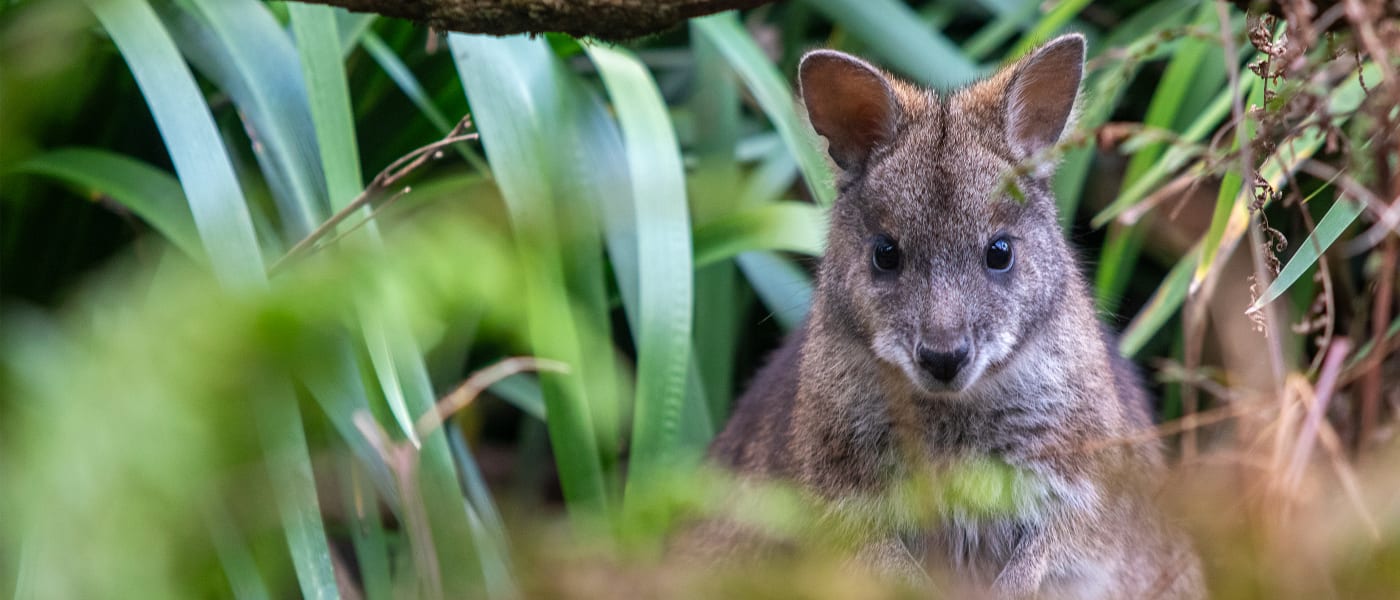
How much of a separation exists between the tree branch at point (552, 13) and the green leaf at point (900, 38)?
2.08m

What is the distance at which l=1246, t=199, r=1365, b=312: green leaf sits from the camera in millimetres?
2455

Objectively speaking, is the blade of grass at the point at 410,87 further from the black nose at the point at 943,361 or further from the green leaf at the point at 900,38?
the black nose at the point at 943,361

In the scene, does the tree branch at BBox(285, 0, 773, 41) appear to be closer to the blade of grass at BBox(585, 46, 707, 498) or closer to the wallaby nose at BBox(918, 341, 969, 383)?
the wallaby nose at BBox(918, 341, 969, 383)

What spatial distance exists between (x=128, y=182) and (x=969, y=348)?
221cm

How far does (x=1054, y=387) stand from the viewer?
3.07 m

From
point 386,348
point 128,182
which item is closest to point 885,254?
point 386,348

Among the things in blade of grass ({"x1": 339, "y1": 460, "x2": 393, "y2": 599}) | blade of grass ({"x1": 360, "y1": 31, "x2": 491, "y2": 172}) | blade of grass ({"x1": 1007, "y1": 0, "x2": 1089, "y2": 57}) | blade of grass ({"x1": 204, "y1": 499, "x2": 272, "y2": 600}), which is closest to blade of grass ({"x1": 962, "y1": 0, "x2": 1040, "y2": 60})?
blade of grass ({"x1": 1007, "y1": 0, "x2": 1089, "y2": 57})

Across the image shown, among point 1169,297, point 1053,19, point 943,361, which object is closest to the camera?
point 943,361

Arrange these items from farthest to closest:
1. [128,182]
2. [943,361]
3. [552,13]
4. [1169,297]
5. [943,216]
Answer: [1169,297] < [128,182] < [943,216] < [943,361] < [552,13]

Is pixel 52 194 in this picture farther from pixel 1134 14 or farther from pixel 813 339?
pixel 1134 14

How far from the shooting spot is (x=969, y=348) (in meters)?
2.83

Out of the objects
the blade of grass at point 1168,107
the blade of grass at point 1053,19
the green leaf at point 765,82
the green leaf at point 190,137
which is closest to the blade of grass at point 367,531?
the green leaf at point 190,137

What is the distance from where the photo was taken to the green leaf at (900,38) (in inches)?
179

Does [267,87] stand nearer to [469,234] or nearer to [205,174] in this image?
[205,174]
